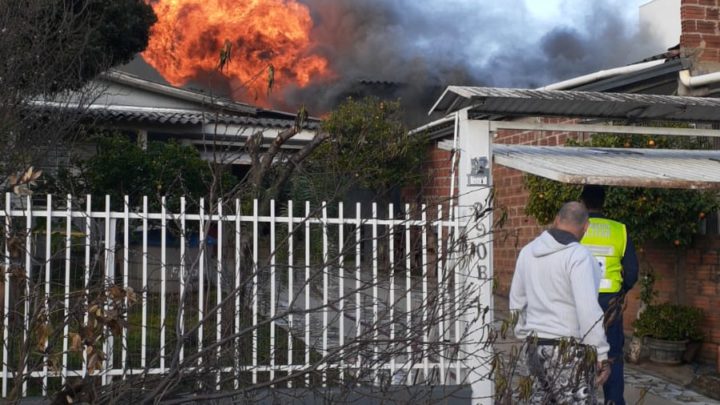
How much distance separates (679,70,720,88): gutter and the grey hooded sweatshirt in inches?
182

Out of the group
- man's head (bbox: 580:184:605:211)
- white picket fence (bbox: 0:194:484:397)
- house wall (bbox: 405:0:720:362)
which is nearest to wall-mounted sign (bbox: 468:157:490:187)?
white picket fence (bbox: 0:194:484:397)

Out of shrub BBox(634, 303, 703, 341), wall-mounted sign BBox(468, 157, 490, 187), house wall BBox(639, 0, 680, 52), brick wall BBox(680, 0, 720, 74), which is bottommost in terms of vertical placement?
shrub BBox(634, 303, 703, 341)

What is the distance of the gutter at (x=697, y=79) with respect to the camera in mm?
8758

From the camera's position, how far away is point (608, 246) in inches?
239

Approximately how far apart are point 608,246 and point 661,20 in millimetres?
14467

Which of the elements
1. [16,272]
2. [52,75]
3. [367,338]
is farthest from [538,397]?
[52,75]

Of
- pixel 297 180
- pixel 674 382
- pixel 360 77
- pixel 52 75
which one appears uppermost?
pixel 360 77

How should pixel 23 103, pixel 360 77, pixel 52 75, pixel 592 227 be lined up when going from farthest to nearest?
pixel 360 77 < pixel 52 75 < pixel 23 103 < pixel 592 227

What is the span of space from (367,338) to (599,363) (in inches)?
52.2

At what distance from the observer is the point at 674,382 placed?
8.28m

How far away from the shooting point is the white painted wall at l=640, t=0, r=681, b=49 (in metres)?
17.9

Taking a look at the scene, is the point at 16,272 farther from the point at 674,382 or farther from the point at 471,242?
the point at 674,382

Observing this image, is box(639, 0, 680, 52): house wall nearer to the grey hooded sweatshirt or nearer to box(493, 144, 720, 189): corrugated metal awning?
box(493, 144, 720, 189): corrugated metal awning

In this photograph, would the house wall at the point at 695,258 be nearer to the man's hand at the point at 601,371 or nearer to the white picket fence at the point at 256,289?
the white picket fence at the point at 256,289
